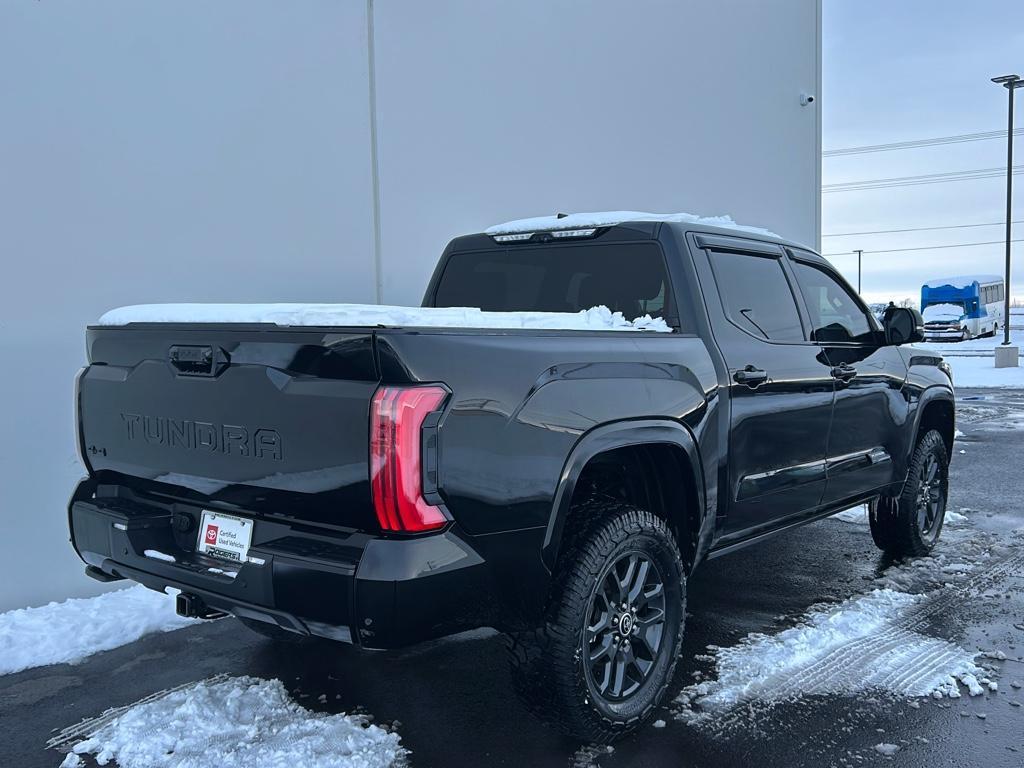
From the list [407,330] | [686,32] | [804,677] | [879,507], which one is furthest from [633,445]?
[686,32]

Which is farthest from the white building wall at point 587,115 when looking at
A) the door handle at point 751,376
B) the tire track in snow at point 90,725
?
the tire track in snow at point 90,725

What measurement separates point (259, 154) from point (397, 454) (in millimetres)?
3959

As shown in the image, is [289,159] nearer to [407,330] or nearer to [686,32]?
[407,330]

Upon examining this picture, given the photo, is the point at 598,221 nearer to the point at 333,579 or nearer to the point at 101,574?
the point at 333,579

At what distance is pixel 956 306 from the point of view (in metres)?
42.2

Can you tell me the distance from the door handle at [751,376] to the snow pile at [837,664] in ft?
4.11

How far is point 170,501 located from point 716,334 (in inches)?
92.2

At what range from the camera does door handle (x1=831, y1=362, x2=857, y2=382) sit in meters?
4.72

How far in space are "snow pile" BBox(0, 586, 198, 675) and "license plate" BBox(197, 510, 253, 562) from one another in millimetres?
1852

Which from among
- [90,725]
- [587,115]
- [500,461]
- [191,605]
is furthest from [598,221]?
[587,115]

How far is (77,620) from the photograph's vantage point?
4.70m

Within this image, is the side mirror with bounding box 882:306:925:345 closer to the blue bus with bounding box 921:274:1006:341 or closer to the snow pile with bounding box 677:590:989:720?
the snow pile with bounding box 677:590:989:720

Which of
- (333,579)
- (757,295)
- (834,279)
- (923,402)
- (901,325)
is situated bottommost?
(333,579)

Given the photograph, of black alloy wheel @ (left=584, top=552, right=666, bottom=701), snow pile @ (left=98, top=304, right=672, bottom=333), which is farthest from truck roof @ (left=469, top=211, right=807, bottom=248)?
black alloy wheel @ (left=584, top=552, right=666, bottom=701)
